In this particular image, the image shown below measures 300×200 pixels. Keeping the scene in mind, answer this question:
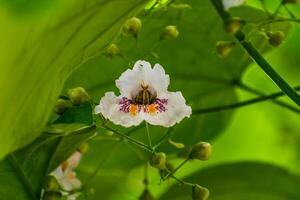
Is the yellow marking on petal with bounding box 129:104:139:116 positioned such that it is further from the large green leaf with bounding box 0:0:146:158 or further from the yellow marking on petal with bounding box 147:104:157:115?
the large green leaf with bounding box 0:0:146:158

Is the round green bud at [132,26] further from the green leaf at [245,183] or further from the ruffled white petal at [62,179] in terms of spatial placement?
the green leaf at [245,183]

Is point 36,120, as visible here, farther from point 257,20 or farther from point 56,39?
point 257,20

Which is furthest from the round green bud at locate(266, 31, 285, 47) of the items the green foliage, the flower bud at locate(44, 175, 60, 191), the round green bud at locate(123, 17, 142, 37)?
the flower bud at locate(44, 175, 60, 191)

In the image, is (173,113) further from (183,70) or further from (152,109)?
(183,70)

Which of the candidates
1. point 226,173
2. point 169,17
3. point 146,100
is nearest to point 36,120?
point 146,100

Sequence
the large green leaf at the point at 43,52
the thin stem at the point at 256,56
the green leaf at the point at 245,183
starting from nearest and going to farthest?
the large green leaf at the point at 43,52
the thin stem at the point at 256,56
the green leaf at the point at 245,183

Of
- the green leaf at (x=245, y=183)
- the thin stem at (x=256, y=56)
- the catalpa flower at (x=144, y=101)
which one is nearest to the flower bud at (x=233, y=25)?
the thin stem at (x=256, y=56)
